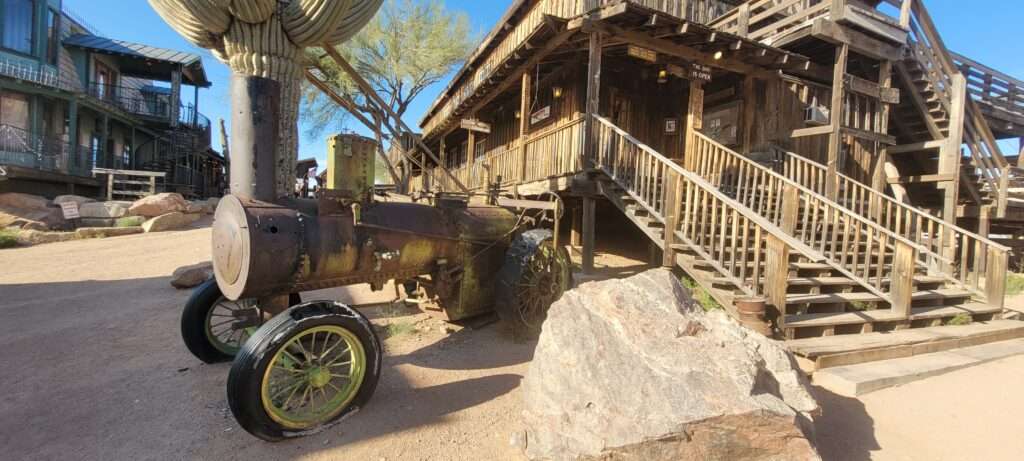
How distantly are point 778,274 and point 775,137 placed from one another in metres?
6.53

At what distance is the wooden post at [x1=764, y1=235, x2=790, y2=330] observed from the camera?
Result: 13.5ft

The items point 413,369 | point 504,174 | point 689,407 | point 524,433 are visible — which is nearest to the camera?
point 689,407

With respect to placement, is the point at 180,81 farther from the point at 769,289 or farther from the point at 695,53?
the point at 769,289

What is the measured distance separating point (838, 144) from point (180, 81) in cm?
2826

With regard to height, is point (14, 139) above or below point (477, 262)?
above

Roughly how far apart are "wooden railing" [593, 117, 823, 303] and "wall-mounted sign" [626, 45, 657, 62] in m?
1.40

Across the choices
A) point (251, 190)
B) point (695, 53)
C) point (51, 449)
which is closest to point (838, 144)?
point (695, 53)

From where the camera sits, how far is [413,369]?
387cm

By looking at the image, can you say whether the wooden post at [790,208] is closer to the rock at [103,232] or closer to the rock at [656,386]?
the rock at [656,386]

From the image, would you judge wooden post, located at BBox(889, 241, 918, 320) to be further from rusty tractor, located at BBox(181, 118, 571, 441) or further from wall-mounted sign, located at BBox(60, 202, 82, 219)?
wall-mounted sign, located at BBox(60, 202, 82, 219)

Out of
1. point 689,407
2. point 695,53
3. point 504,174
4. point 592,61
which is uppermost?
point 695,53

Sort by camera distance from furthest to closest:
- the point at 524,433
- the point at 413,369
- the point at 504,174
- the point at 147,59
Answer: the point at 147,59 < the point at 504,174 < the point at 413,369 < the point at 524,433

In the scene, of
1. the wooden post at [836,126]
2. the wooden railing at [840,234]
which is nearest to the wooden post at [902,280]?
the wooden railing at [840,234]

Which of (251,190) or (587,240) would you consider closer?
(251,190)
